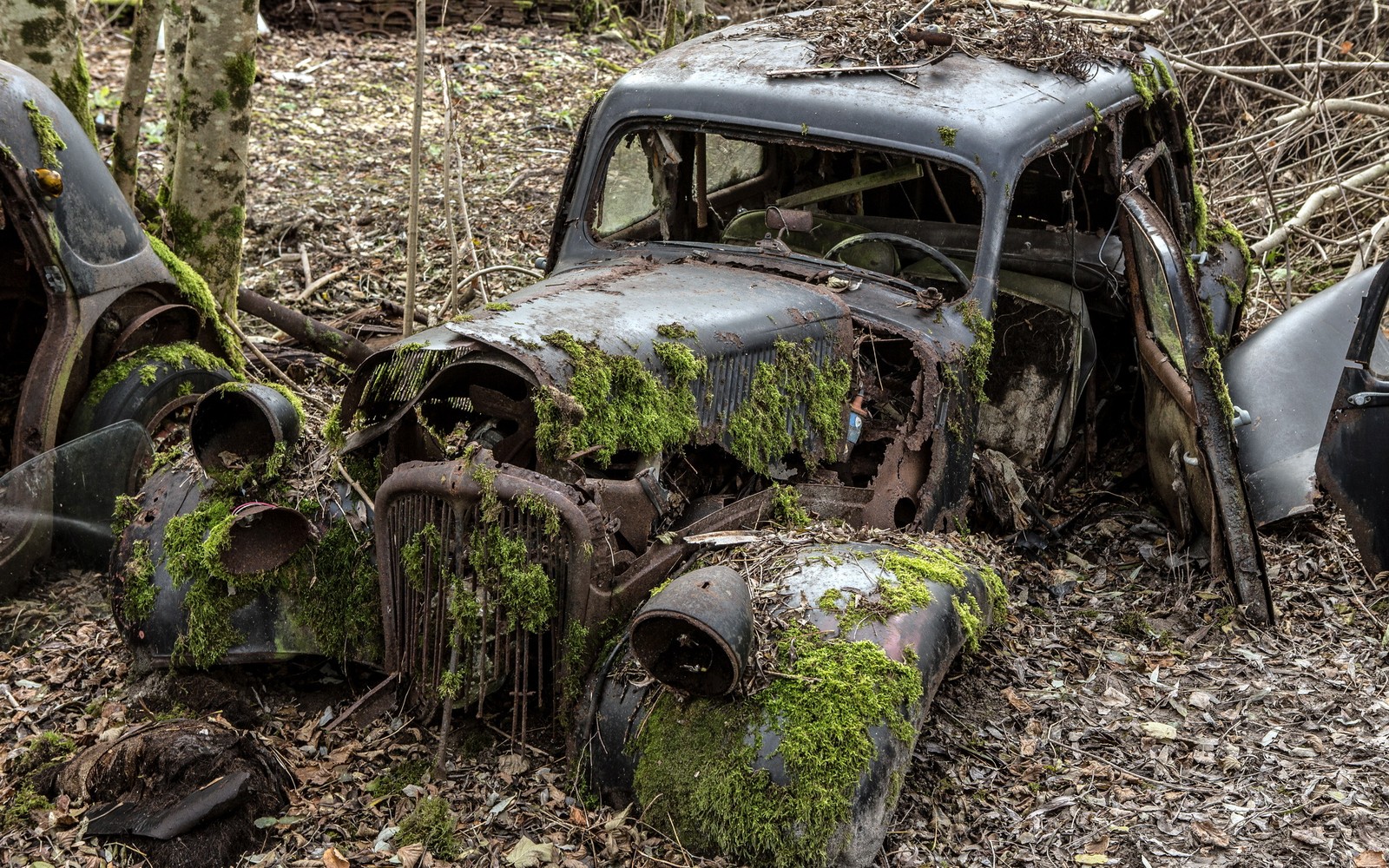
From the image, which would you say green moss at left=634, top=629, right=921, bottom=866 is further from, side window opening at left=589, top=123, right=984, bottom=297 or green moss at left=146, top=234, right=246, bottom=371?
green moss at left=146, top=234, right=246, bottom=371

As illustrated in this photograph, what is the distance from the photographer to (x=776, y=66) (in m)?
4.50

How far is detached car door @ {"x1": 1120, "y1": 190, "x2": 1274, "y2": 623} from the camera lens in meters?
4.21

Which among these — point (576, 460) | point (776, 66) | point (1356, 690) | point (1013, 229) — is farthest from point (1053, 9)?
point (576, 460)

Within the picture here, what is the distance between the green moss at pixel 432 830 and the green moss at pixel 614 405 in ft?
3.12

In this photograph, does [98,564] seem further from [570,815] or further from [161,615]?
[570,815]

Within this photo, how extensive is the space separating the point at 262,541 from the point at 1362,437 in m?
3.69

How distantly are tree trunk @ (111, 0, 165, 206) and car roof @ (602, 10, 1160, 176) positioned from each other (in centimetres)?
303

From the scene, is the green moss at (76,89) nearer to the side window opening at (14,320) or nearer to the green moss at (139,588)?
the side window opening at (14,320)

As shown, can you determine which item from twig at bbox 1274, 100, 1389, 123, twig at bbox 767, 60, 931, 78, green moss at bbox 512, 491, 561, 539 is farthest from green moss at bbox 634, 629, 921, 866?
twig at bbox 1274, 100, 1389, 123

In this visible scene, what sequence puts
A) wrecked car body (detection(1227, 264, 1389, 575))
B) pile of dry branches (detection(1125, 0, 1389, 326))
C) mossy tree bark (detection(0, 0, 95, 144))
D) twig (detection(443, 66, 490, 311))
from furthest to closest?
pile of dry branches (detection(1125, 0, 1389, 326)) → twig (detection(443, 66, 490, 311)) → mossy tree bark (detection(0, 0, 95, 144)) → wrecked car body (detection(1227, 264, 1389, 575))

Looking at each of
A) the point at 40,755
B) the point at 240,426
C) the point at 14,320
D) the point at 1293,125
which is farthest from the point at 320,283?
the point at 1293,125

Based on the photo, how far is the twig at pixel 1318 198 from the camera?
7055 mm

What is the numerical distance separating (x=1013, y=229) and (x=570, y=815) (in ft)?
11.3

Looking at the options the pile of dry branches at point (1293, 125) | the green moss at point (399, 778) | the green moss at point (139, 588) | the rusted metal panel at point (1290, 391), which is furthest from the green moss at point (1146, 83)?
the green moss at point (139, 588)
